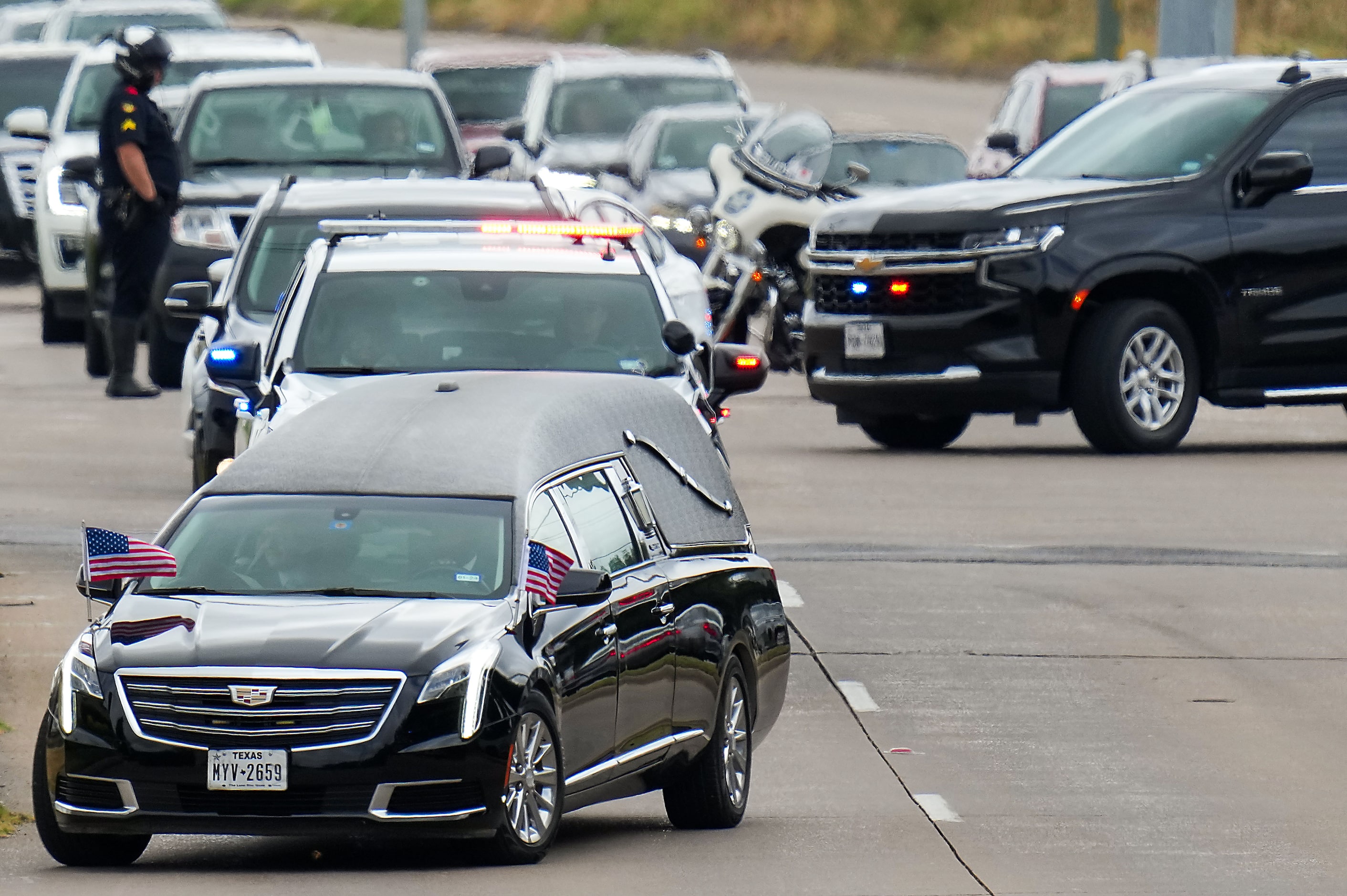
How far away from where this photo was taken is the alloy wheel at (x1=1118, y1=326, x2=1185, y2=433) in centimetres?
1836

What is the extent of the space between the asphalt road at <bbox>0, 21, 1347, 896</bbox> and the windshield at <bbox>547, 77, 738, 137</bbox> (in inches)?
388

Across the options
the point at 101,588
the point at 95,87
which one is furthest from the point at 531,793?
the point at 95,87

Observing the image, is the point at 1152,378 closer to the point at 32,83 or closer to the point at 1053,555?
the point at 1053,555

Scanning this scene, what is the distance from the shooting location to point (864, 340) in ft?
60.8

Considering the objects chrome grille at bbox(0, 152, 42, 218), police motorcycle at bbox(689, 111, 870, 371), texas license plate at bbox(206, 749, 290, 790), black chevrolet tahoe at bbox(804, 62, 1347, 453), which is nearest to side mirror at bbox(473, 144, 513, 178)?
black chevrolet tahoe at bbox(804, 62, 1347, 453)

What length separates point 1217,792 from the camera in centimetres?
1027

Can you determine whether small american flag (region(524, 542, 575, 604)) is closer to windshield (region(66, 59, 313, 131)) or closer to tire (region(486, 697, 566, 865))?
tire (region(486, 697, 566, 865))

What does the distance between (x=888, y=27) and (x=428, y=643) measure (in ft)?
169

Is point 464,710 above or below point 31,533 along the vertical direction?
above

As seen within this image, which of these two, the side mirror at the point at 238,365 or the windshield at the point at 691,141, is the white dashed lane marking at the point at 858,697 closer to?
the side mirror at the point at 238,365

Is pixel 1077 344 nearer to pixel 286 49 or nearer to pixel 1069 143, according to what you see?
pixel 1069 143

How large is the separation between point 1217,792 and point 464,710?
9.86ft

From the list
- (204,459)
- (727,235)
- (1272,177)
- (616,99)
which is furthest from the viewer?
(616,99)

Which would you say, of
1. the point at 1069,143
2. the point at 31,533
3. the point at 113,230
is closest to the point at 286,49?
the point at 113,230
